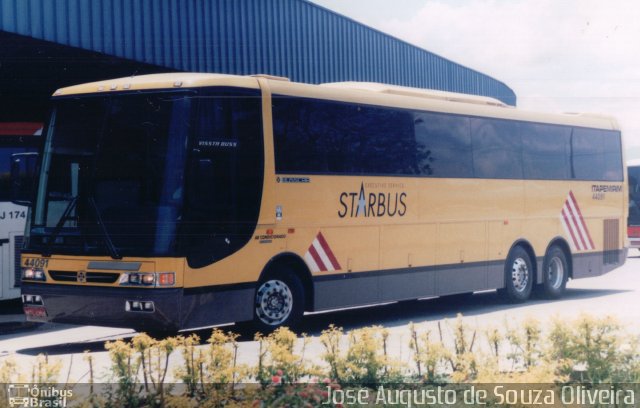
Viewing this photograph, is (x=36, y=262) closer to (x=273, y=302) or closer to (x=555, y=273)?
(x=273, y=302)

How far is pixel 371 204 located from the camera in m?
14.3

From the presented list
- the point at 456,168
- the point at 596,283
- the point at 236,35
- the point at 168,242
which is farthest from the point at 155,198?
the point at 596,283

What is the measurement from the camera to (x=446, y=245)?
52.1 feet

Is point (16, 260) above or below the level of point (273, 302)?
above

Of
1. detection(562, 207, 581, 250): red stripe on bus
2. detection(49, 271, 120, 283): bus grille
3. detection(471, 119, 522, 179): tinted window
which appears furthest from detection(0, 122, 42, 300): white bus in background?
detection(562, 207, 581, 250): red stripe on bus

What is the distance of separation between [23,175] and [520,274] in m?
9.56

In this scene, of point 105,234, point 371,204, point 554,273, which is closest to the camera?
point 105,234

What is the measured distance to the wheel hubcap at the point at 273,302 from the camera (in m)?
12.4

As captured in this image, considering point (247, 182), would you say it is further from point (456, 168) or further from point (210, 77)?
point (456, 168)

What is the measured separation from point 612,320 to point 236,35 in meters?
15.7

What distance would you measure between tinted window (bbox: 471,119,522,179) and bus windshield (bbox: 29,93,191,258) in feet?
22.2

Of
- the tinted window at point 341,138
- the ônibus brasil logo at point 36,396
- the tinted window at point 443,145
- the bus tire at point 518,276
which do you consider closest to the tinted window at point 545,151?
the bus tire at point 518,276

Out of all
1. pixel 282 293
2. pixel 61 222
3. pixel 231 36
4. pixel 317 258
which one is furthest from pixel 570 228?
pixel 61 222

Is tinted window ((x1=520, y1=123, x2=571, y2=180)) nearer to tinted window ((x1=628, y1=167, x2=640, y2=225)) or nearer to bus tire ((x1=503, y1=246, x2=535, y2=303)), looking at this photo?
bus tire ((x1=503, y1=246, x2=535, y2=303))
